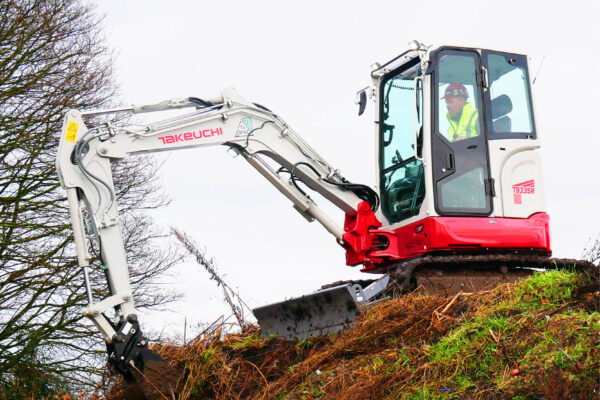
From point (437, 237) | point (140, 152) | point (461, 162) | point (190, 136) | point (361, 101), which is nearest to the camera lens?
point (140, 152)

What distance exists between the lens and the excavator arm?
7453mm

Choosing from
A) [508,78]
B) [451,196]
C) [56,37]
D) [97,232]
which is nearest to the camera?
[97,232]

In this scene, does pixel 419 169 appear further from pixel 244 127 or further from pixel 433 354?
pixel 433 354

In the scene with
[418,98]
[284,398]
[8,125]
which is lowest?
[284,398]

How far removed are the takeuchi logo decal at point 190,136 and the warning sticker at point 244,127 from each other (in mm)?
210

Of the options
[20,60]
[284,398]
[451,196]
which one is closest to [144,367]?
[284,398]

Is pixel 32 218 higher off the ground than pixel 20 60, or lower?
lower

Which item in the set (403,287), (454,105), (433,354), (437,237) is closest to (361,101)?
(454,105)

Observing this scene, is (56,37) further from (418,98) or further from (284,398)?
(284,398)

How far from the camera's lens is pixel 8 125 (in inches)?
523

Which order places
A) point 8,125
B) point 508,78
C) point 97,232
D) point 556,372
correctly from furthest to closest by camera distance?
point 8,125 → point 508,78 → point 97,232 → point 556,372

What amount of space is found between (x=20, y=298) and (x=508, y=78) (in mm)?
8461

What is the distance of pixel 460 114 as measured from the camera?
923 cm

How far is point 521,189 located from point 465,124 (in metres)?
0.97
